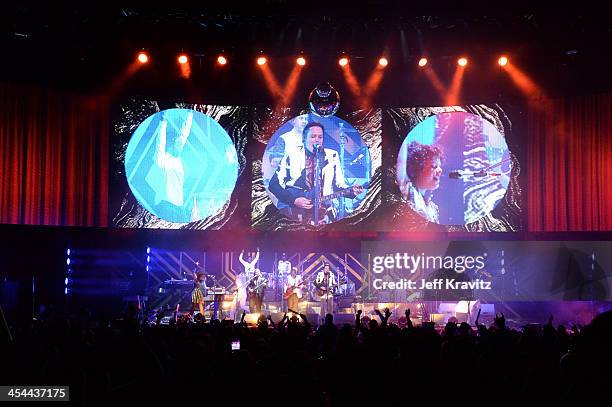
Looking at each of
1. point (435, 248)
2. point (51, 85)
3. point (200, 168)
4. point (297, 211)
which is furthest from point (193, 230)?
point (435, 248)

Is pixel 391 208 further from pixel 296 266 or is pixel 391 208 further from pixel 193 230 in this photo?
pixel 193 230

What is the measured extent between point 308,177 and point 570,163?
7.22m

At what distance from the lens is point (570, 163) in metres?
17.9

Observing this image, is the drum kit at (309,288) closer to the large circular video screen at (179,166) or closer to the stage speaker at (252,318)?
the stage speaker at (252,318)

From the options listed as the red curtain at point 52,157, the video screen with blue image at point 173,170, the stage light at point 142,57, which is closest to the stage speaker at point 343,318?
the video screen with blue image at point 173,170

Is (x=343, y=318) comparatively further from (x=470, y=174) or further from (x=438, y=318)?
(x=470, y=174)

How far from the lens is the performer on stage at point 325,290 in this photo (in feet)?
55.7

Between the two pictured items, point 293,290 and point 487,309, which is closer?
point 487,309

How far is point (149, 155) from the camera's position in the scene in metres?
17.4

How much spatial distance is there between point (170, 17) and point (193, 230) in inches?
224

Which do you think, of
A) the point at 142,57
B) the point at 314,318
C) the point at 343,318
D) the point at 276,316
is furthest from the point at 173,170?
the point at 343,318

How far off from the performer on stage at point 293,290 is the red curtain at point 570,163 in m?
6.51

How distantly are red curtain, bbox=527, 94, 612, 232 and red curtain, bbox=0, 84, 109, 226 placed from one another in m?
11.8

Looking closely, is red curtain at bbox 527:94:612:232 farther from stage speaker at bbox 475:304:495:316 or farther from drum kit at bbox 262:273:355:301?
drum kit at bbox 262:273:355:301
